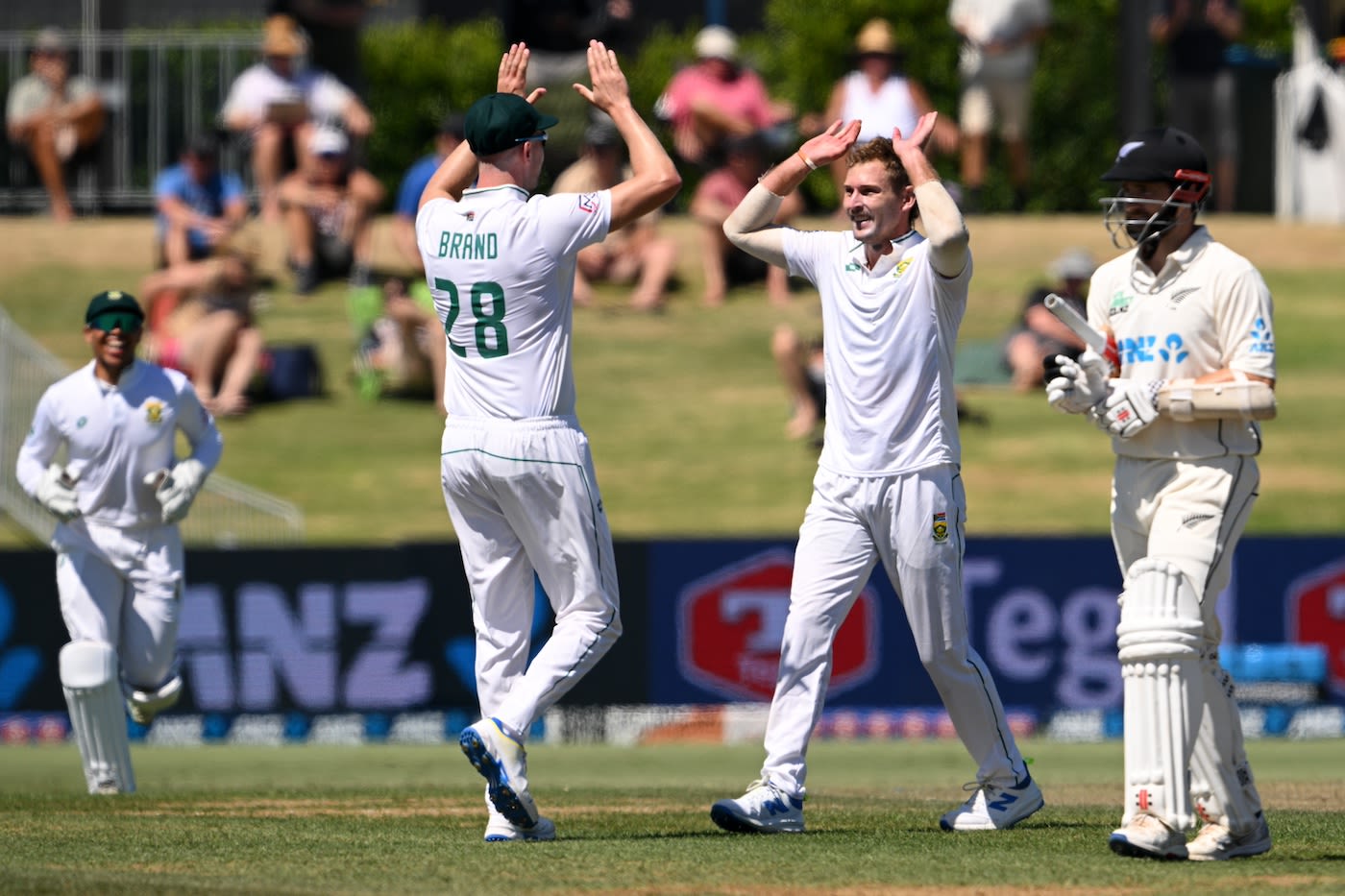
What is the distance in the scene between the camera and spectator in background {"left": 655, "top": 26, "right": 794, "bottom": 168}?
19.0m

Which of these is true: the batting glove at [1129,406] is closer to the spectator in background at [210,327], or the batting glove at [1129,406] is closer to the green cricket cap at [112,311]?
the green cricket cap at [112,311]

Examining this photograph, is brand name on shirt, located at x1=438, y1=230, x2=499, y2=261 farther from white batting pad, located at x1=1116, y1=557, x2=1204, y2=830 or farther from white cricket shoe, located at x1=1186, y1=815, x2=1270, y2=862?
white cricket shoe, located at x1=1186, y1=815, x2=1270, y2=862

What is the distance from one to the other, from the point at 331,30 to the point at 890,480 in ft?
47.7

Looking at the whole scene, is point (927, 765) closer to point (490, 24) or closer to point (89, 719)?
point (89, 719)

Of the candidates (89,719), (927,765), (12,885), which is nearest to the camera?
(12,885)

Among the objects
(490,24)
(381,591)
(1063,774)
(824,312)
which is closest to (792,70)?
(490,24)

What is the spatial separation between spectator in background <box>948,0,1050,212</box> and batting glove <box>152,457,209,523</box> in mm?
11297

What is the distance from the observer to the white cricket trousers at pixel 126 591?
974 cm

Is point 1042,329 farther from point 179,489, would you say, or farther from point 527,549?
point 527,549

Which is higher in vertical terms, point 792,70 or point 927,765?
point 792,70

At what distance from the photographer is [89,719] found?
9508 millimetres

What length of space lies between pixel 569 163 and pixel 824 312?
489 inches

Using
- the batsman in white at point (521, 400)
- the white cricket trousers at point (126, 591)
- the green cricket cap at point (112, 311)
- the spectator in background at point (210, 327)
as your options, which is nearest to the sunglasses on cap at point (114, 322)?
the green cricket cap at point (112, 311)

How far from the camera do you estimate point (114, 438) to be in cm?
979
